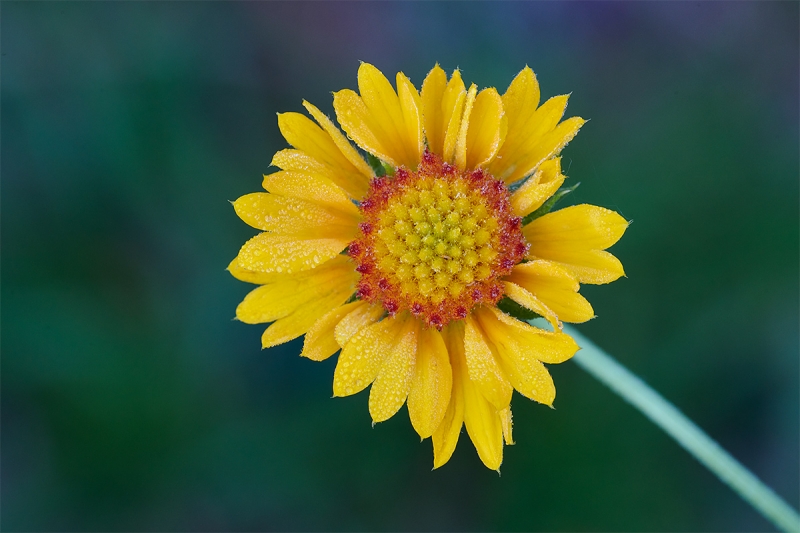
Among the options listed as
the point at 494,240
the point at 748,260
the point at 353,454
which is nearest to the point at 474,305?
the point at 494,240

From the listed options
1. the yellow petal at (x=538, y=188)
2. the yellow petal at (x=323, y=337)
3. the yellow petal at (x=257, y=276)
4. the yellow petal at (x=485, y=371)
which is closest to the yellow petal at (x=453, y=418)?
the yellow petal at (x=485, y=371)

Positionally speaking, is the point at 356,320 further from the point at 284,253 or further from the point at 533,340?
the point at 533,340

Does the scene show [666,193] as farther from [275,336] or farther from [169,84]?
[169,84]

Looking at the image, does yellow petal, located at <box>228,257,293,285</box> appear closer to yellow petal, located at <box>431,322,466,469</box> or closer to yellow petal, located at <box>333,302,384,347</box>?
yellow petal, located at <box>333,302,384,347</box>

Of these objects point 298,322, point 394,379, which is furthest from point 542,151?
point 298,322

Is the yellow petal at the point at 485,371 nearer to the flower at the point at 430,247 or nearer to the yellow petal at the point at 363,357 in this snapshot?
the flower at the point at 430,247

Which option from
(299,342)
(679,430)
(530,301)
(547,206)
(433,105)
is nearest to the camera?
(530,301)

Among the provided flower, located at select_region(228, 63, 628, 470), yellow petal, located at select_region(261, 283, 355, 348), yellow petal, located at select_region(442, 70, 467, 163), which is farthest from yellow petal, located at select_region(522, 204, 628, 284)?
yellow petal, located at select_region(261, 283, 355, 348)
